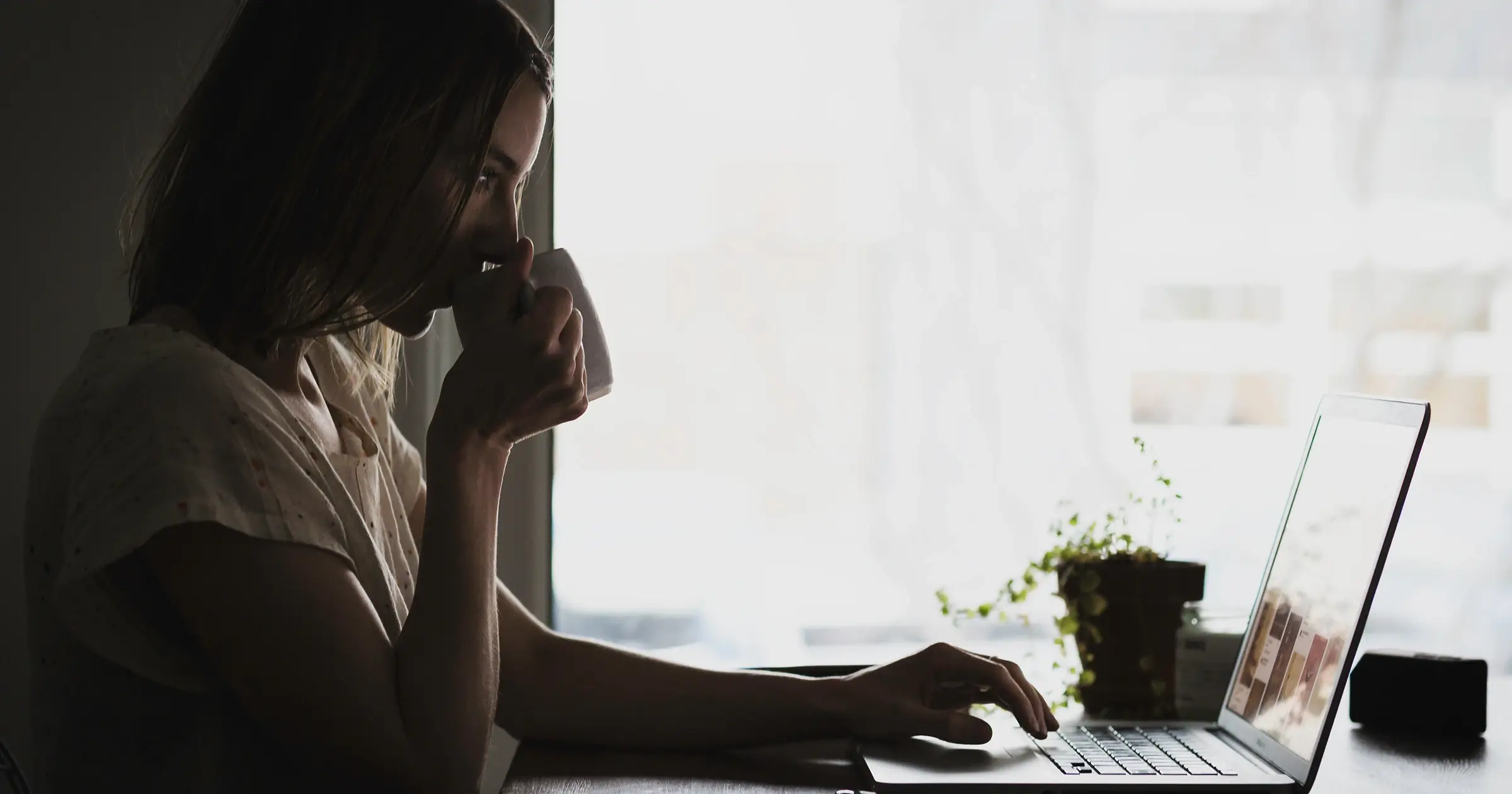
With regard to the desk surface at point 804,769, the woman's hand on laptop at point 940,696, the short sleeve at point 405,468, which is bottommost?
the desk surface at point 804,769

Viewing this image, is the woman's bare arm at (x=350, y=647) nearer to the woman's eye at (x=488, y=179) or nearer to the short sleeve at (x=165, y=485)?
the short sleeve at (x=165, y=485)

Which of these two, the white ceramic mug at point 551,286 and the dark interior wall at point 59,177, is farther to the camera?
the dark interior wall at point 59,177

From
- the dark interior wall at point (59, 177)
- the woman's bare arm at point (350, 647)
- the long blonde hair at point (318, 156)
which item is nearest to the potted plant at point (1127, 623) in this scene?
the woman's bare arm at point (350, 647)

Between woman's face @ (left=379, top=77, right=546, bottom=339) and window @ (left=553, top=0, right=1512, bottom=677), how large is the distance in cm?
68

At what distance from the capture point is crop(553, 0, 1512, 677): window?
66.0 inches

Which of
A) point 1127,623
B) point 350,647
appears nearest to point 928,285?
point 1127,623

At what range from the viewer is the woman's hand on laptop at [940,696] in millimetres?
1026

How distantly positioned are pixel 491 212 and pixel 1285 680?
28.9 inches

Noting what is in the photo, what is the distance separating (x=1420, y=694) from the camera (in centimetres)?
116

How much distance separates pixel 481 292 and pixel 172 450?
26cm

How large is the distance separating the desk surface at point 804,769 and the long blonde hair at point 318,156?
0.38 metres

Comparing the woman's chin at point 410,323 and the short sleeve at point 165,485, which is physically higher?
the woman's chin at point 410,323

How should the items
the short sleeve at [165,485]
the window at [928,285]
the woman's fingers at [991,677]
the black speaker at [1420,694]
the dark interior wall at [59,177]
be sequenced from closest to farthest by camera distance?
the short sleeve at [165,485], the woman's fingers at [991,677], the black speaker at [1420,694], the dark interior wall at [59,177], the window at [928,285]

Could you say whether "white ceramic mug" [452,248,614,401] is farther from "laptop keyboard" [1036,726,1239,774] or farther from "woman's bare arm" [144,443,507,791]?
"laptop keyboard" [1036,726,1239,774]
